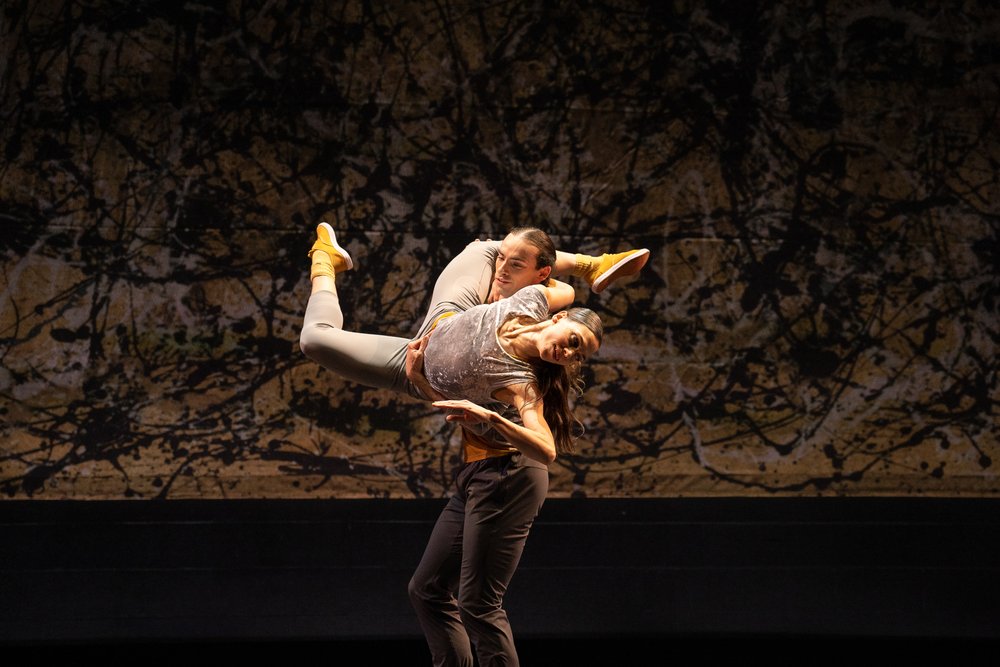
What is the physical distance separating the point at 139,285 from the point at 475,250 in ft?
6.77

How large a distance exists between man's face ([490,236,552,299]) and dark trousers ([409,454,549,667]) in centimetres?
52

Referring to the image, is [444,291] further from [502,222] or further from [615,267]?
[502,222]

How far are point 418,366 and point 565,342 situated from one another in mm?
440

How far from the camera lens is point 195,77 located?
13.5 ft

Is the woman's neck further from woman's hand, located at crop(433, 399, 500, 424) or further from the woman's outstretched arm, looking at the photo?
woman's hand, located at crop(433, 399, 500, 424)

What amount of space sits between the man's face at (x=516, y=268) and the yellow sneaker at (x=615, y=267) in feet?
0.65

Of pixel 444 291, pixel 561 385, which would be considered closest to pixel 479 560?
pixel 561 385

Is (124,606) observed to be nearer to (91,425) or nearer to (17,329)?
(91,425)

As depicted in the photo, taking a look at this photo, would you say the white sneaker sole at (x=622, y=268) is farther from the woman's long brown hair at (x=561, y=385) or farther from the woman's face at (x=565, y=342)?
the woman's face at (x=565, y=342)

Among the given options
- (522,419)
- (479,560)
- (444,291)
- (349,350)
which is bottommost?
(479,560)

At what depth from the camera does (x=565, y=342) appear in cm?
230

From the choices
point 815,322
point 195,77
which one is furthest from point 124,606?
point 815,322

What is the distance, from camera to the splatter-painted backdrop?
13.4 ft

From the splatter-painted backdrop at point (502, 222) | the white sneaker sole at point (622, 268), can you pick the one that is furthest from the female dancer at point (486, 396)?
the splatter-painted backdrop at point (502, 222)
